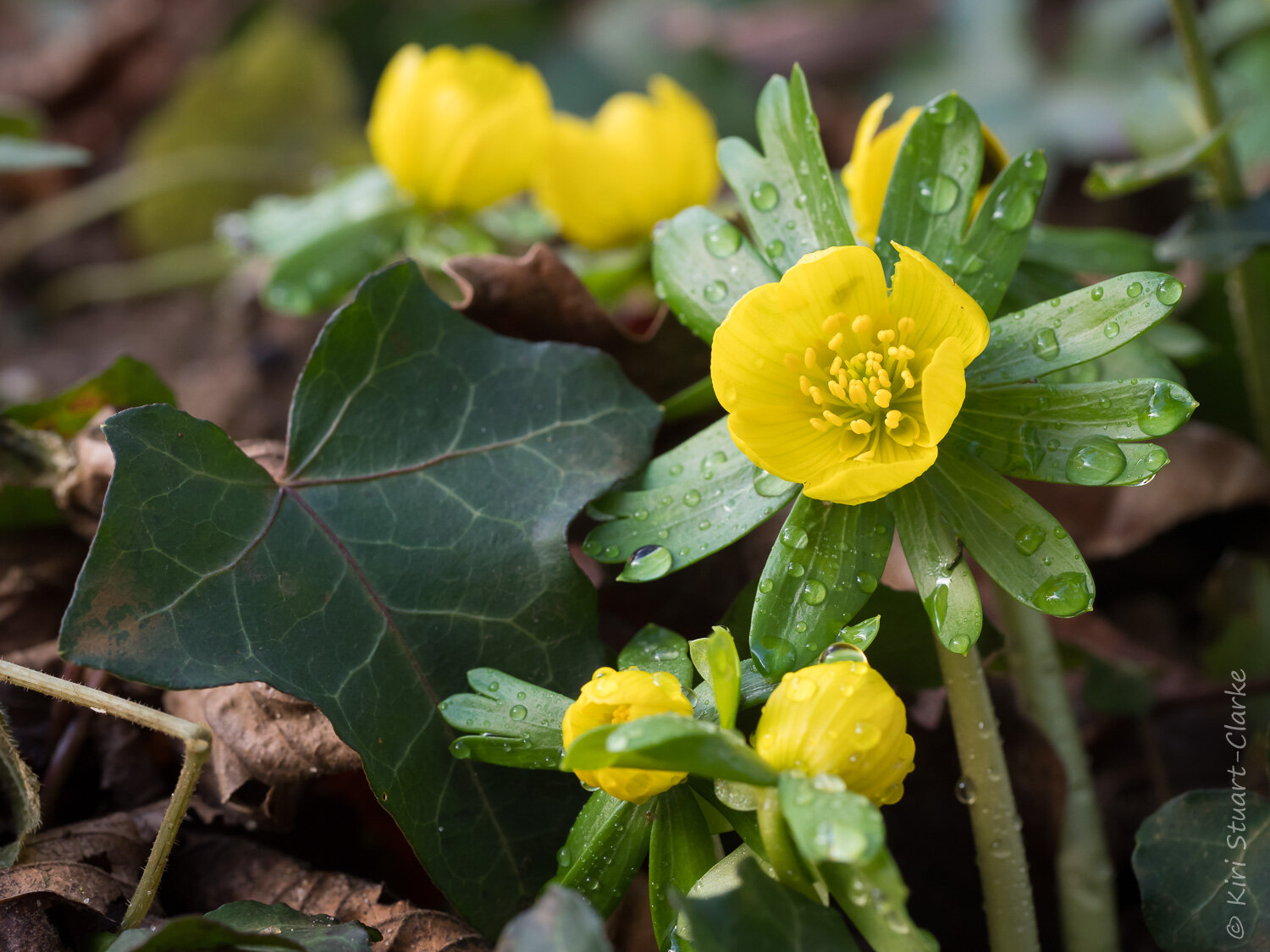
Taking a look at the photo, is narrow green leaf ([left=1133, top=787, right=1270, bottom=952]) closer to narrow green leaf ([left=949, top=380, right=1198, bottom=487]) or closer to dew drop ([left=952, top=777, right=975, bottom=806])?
dew drop ([left=952, top=777, right=975, bottom=806])

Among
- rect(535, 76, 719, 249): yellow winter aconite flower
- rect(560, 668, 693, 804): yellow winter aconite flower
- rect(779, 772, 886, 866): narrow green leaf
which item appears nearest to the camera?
rect(779, 772, 886, 866): narrow green leaf

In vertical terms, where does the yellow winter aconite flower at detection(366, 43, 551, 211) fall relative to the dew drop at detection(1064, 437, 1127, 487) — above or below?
above

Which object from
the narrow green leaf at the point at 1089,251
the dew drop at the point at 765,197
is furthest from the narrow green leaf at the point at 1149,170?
Result: the dew drop at the point at 765,197

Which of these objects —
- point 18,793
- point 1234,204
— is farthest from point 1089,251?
point 18,793

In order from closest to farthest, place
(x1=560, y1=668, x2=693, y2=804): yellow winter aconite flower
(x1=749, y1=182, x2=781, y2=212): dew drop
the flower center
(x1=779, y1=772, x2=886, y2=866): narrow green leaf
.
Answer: (x1=779, y1=772, x2=886, y2=866): narrow green leaf < (x1=560, y1=668, x2=693, y2=804): yellow winter aconite flower < the flower center < (x1=749, y1=182, x2=781, y2=212): dew drop

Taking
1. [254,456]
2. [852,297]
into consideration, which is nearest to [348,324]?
[254,456]

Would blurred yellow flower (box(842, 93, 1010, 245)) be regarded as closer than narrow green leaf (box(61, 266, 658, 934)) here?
No

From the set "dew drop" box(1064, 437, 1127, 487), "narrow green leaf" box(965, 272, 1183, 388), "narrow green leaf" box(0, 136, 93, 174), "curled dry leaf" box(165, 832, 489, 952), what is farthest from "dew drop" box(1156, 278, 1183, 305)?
"narrow green leaf" box(0, 136, 93, 174)

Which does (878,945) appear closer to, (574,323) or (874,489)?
(874,489)
